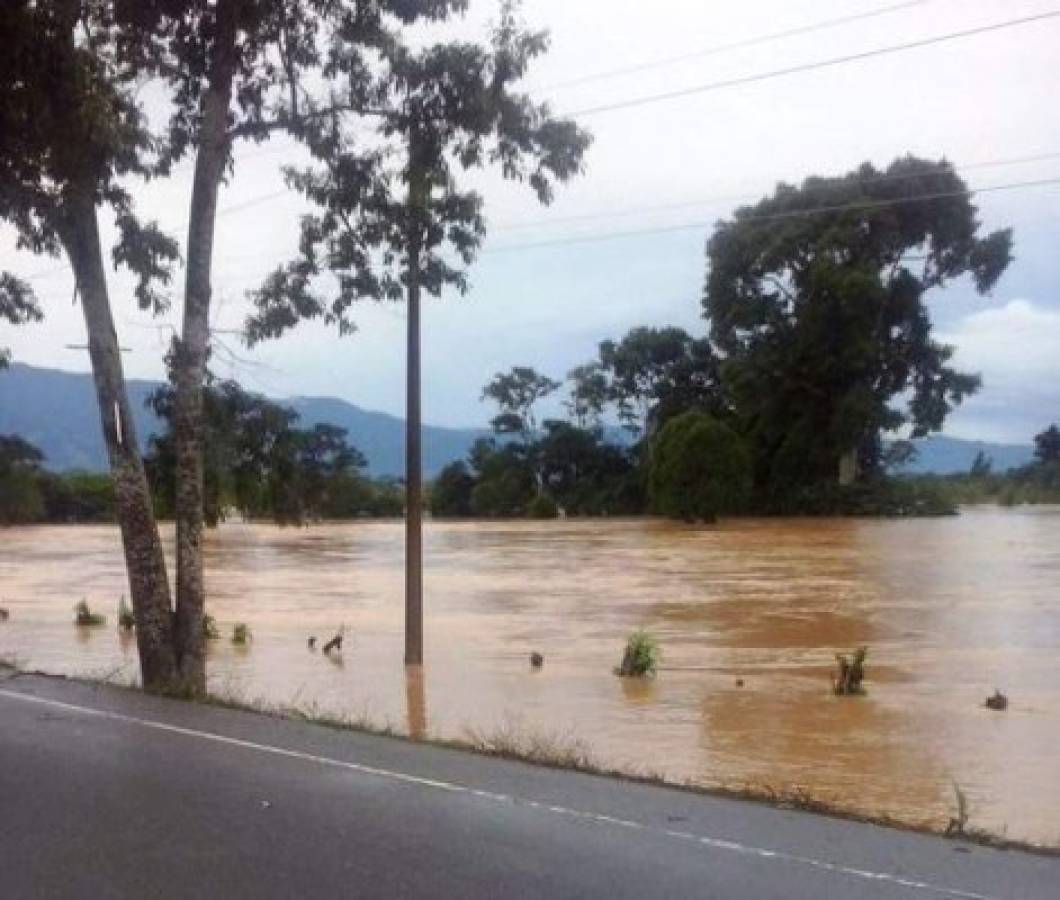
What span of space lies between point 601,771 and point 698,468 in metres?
56.6

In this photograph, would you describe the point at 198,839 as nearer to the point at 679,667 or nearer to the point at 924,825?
the point at 924,825

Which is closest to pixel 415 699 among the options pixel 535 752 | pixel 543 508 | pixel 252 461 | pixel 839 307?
pixel 252 461

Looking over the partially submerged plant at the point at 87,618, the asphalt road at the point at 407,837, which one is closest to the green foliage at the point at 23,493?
Answer: the partially submerged plant at the point at 87,618

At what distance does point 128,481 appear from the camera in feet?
49.2

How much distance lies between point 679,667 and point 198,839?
55.7ft

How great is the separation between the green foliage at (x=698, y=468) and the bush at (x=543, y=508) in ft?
40.9

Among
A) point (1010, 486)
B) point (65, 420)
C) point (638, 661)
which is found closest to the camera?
point (638, 661)

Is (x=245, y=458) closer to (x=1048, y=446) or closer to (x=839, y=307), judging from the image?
(x=839, y=307)

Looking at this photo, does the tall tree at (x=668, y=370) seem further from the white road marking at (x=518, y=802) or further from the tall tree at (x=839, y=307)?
the white road marking at (x=518, y=802)

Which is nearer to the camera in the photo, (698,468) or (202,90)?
(202,90)

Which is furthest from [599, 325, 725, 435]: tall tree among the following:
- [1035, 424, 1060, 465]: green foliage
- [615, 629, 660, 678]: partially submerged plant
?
[615, 629, 660, 678]: partially submerged plant

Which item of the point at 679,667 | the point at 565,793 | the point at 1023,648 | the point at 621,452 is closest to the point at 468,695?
the point at 679,667

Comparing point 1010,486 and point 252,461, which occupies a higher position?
point 1010,486

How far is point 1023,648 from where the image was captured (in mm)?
25516
